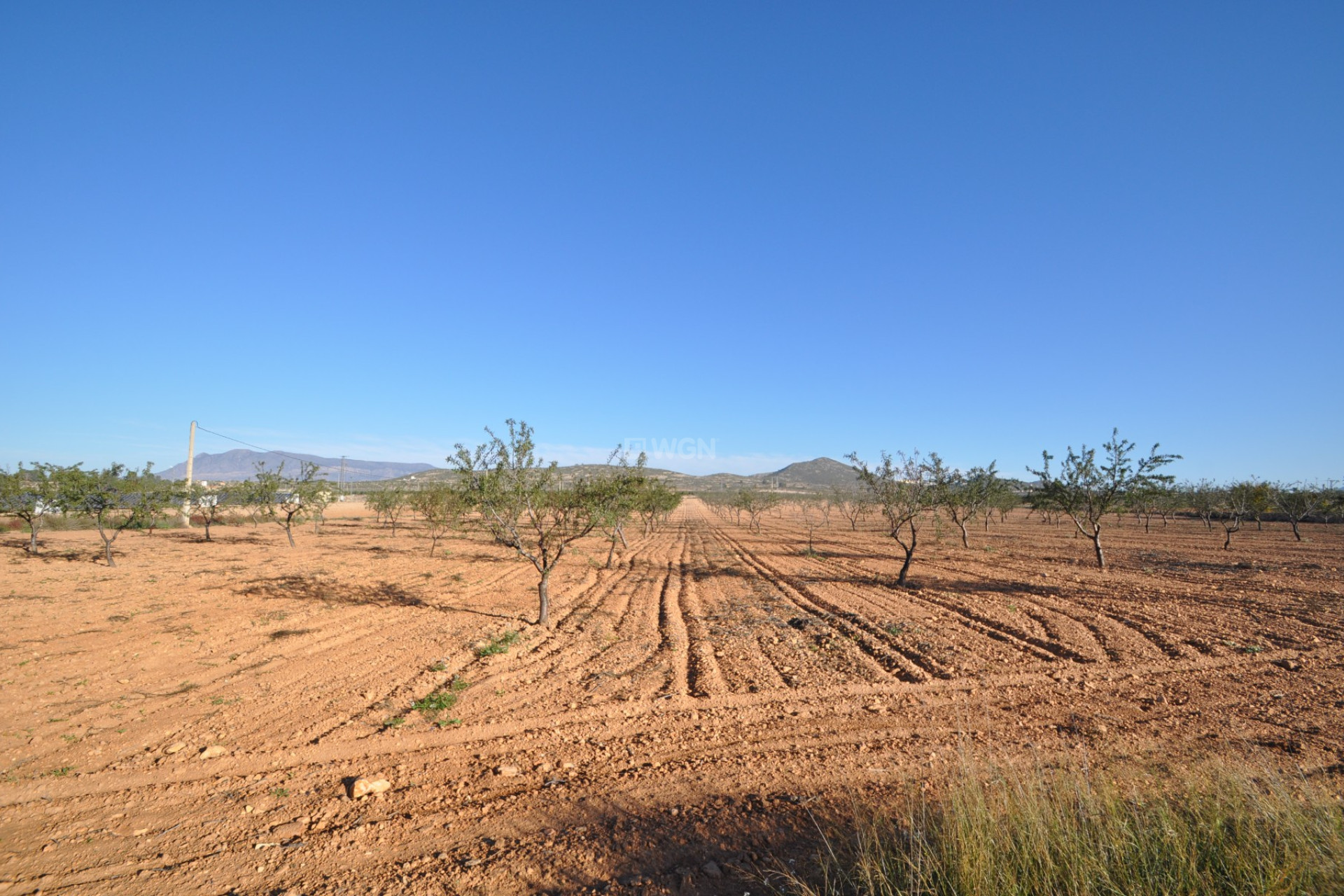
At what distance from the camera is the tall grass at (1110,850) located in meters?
3.47

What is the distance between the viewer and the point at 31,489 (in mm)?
25047

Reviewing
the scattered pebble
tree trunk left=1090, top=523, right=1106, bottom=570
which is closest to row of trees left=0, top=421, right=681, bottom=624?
the scattered pebble

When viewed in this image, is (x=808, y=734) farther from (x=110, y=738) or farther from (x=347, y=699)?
(x=110, y=738)

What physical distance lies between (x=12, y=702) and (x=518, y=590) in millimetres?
10915

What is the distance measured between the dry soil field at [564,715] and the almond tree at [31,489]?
7.13 meters

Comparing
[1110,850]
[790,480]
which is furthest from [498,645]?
[790,480]

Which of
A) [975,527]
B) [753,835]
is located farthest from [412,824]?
[975,527]

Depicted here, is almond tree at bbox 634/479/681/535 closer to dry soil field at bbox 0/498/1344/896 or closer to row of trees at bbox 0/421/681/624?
row of trees at bbox 0/421/681/624

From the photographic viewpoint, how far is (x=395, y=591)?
1742 cm

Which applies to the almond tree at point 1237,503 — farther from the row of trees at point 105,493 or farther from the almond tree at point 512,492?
the row of trees at point 105,493

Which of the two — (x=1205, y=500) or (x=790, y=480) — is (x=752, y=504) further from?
(x=790, y=480)

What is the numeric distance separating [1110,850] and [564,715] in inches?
243

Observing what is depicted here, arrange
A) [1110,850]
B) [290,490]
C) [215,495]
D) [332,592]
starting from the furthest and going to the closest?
[215,495] < [290,490] < [332,592] < [1110,850]

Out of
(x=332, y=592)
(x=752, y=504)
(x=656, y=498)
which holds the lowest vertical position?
(x=332, y=592)
